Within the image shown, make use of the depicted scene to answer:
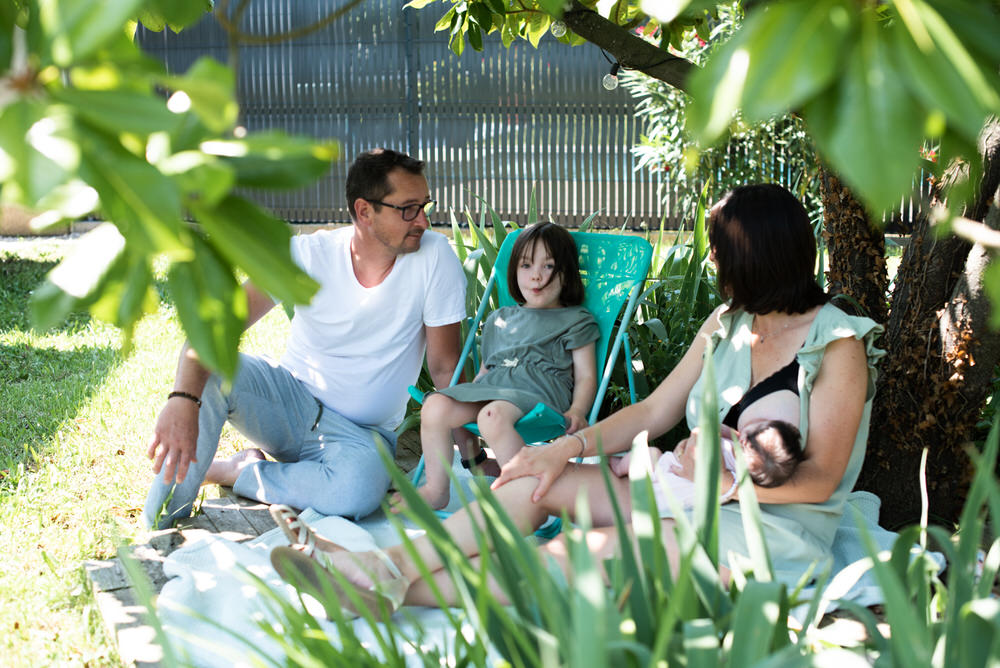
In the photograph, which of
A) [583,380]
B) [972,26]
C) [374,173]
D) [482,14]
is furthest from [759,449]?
[374,173]

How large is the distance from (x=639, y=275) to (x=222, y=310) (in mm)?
3048

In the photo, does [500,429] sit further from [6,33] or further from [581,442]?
[6,33]

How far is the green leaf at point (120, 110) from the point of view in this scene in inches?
25.2

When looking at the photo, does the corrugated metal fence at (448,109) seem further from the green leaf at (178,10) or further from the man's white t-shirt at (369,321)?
the green leaf at (178,10)

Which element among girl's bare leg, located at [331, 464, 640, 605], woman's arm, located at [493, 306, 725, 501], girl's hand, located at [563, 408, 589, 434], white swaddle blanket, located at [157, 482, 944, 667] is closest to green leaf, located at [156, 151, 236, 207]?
white swaddle blanket, located at [157, 482, 944, 667]

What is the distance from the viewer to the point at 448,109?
10.1 metres

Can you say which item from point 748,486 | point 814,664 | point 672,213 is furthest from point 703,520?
point 672,213

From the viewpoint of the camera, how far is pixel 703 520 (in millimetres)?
1659

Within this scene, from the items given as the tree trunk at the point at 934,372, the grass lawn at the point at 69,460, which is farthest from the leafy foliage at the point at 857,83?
the tree trunk at the point at 934,372

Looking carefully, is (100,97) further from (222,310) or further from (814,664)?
(814,664)

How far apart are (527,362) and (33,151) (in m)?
3.06

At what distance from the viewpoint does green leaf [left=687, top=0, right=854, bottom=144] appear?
651mm

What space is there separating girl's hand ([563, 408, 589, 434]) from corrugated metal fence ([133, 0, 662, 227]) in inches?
247

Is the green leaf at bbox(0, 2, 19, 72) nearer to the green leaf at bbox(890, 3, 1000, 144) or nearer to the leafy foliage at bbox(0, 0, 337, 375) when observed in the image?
the leafy foliage at bbox(0, 0, 337, 375)
